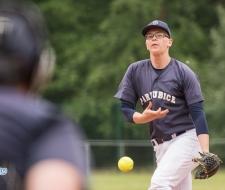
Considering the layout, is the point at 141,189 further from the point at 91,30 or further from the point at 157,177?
the point at 91,30

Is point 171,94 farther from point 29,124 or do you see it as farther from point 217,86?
point 217,86

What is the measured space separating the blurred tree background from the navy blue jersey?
51.7 feet

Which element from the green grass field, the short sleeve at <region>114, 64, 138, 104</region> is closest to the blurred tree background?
the green grass field

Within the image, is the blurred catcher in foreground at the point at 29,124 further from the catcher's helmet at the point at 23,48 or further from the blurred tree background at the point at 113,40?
the blurred tree background at the point at 113,40

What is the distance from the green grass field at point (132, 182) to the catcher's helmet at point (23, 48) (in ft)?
36.5

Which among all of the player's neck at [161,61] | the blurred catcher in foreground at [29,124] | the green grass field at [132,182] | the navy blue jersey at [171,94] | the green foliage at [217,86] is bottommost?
the blurred catcher in foreground at [29,124]

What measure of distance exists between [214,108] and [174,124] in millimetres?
13951

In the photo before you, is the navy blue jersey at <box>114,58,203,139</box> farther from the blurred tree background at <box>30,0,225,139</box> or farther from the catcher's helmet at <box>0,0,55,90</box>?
the blurred tree background at <box>30,0,225,139</box>

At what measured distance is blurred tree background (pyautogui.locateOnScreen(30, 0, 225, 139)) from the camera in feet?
81.6

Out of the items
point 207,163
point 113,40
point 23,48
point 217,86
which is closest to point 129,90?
point 207,163

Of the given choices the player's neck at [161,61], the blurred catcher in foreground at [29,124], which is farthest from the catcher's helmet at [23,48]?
the player's neck at [161,61]

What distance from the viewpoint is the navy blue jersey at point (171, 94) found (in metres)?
6.88

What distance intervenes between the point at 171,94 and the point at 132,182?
9.79 metres

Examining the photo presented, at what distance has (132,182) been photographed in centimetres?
1652
